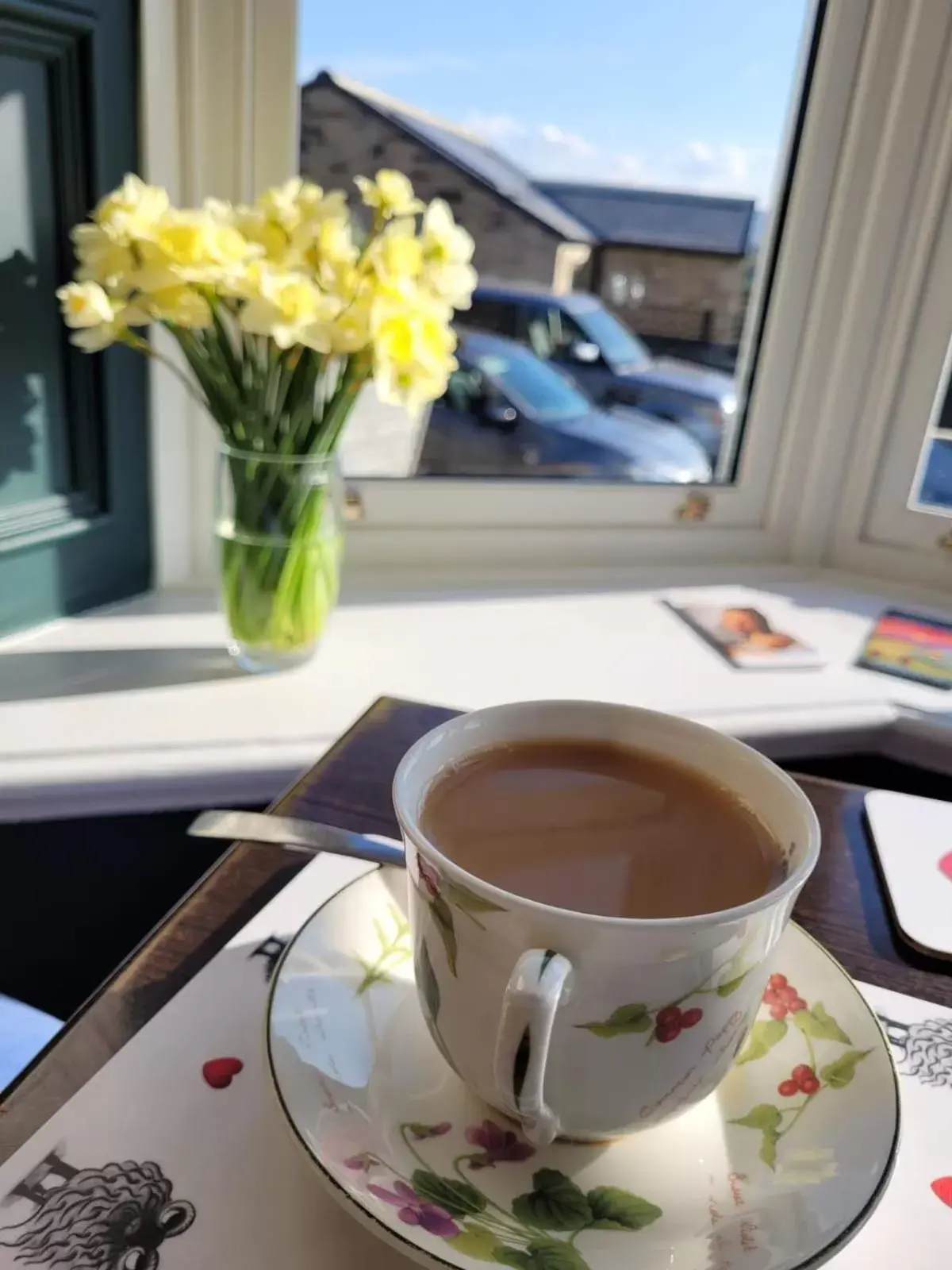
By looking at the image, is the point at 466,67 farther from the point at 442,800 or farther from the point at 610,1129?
the point at 610,1129

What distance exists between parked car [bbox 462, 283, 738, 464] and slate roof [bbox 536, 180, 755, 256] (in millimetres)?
86

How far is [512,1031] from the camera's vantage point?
0.33 m

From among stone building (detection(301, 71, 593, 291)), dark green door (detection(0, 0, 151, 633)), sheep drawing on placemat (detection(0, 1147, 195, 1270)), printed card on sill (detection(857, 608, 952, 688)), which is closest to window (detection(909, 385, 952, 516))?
A: printed card on sill (detection(857, 608, 952, 688))

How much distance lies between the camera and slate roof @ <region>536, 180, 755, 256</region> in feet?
3.84

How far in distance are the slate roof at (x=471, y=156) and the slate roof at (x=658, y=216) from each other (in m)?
0.01

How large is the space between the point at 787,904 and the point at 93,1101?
271mm

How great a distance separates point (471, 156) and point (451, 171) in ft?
0.09

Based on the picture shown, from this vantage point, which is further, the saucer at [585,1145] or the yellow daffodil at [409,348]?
the yellow daffodil at [409,348]

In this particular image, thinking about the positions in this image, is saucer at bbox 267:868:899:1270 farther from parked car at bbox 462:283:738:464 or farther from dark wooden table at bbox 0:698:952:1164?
parked car at bbox 462:283:738:464

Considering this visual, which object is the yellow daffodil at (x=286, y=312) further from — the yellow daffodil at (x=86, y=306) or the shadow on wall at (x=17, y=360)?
the shadow on wall at (x=17, y=360)

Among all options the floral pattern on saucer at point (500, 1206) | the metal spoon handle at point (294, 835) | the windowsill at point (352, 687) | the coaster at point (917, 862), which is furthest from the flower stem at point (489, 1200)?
the windowsill at point (352, 687)

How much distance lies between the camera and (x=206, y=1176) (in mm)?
367

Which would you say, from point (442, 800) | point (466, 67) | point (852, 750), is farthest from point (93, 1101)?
point (466, 67)

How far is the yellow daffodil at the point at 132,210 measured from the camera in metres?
0.73
